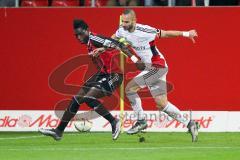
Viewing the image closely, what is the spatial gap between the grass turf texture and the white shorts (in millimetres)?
971

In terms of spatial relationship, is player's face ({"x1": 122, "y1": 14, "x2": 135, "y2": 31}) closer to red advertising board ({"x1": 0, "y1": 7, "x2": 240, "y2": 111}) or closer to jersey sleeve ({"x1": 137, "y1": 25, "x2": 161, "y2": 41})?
jersey sleeve ({"x1": 137, "y1": 25, "x2": 161, "y2": 41})

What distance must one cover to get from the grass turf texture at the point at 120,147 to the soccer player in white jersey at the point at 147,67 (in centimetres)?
53

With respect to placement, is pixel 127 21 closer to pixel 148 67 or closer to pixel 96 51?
pixel 96 51

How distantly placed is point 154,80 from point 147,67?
1.16 feet

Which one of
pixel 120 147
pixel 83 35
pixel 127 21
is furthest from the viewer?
pixel 127 21

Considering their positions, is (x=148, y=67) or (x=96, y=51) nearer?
(x=96, y=51)

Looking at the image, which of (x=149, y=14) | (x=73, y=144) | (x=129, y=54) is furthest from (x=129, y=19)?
(x=149, y=14)

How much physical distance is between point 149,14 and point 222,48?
1.79 meters

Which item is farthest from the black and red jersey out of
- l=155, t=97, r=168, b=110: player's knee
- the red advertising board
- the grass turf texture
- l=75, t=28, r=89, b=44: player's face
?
the red advertising board

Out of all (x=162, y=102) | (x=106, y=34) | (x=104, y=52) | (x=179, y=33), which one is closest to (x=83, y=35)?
(x=104, y=52)

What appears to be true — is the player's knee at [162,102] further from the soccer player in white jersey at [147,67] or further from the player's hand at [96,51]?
the player's hand at [96,51]

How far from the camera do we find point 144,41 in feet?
56.5

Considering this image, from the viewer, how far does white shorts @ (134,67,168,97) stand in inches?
679

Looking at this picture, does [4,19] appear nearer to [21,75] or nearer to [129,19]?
[21,75]
